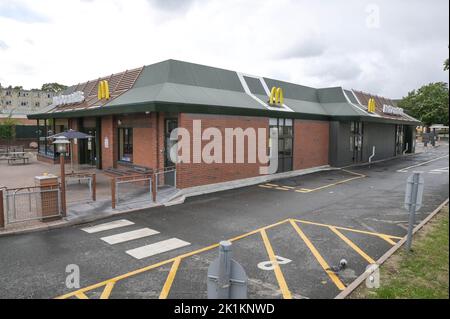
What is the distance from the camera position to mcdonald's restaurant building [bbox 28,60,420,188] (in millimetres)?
15453

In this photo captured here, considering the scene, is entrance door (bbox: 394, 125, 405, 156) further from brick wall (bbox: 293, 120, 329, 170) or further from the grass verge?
the grass verge

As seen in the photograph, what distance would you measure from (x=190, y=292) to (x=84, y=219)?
5880 millimetres

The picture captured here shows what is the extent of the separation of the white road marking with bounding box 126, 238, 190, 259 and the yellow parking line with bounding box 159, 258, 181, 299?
766 millimetres

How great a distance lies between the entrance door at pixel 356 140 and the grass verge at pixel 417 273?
18.6m

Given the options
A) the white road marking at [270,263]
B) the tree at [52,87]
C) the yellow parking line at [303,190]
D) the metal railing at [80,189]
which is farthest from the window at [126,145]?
the tree at [52,87]

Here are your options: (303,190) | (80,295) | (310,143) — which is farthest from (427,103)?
(80,295)

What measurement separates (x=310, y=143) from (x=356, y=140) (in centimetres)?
614

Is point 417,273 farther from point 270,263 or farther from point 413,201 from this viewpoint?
point 270,263

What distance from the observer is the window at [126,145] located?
722 inches

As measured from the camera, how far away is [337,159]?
24.7 metres

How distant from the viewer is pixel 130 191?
14.8m

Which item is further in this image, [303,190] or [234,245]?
[303,190]

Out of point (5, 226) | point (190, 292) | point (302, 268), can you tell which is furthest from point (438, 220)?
point (5, 226)
